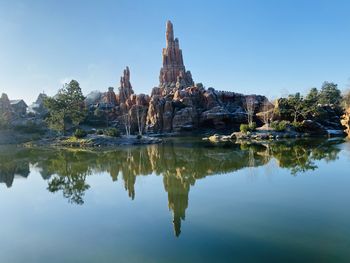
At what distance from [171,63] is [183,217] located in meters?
108

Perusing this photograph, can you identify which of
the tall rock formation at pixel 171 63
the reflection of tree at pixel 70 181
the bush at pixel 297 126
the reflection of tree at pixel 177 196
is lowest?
the reflection of tree at pixel 70 181

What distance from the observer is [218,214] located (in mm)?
10578

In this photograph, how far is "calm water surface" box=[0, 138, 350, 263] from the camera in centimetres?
765

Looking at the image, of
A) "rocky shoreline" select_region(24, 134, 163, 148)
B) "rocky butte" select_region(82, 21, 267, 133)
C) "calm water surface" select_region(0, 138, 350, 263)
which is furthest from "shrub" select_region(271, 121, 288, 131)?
"calm water surface" select_region(0, 138, 350, 263)

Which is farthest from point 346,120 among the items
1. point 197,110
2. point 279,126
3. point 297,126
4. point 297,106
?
point 197,110

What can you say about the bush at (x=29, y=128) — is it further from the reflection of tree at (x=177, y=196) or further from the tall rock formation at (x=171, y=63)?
the reflection of tree at (x=177, y=196)

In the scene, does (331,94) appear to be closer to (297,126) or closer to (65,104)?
(297,126)

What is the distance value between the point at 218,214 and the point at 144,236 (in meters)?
3.13

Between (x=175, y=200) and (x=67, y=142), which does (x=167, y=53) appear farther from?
(x=175, y=200)

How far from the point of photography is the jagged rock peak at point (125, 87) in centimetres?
10049

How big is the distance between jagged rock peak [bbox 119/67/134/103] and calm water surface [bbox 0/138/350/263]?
82.5 m

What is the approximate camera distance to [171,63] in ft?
374

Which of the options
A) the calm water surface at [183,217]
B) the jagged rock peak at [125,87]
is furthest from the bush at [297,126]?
the jagged rock peak at [125,87]

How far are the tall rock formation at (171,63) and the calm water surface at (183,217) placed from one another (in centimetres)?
9276
